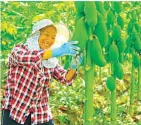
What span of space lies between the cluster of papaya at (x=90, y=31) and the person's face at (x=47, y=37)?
287mm

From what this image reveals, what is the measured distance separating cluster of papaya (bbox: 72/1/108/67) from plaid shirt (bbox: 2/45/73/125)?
289mm

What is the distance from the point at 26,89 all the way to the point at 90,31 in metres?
0.58

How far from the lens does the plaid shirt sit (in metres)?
3.21

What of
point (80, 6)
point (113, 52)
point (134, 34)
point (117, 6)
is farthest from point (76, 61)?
point (134, 34)

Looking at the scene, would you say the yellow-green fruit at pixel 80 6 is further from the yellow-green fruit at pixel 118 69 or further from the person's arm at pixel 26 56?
the yellow-green fruit at pixel 118 69

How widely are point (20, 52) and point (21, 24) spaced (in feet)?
5.67

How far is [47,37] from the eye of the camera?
332cm

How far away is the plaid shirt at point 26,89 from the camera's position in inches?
126

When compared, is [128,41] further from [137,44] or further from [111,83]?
[111,83]

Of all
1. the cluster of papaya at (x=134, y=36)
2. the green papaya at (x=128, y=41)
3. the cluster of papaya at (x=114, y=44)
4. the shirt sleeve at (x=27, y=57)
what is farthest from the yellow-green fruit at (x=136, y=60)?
the shirt sleeve at (x=27, y=57)

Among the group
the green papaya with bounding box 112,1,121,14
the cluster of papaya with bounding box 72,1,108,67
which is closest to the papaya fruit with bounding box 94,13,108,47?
the cluster of papaya with bounding box 72,1,108,67

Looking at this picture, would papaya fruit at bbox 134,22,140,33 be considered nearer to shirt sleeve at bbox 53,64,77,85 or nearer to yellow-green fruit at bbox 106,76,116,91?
yellow-green fruit at bbox 106,76,116,91

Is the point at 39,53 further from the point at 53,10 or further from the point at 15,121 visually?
the point at 53,10

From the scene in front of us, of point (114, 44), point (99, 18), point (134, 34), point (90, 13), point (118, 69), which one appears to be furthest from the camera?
point (134, 34)
